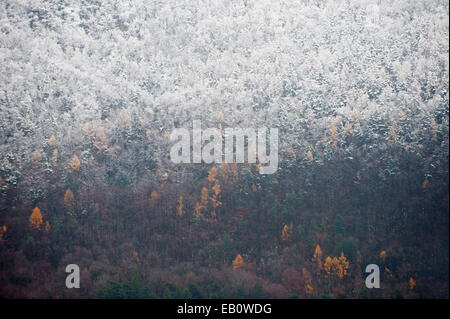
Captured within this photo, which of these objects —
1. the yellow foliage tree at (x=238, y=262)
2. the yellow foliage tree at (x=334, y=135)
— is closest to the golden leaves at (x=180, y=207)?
the yellow foliage tree at (x=238, y=262)

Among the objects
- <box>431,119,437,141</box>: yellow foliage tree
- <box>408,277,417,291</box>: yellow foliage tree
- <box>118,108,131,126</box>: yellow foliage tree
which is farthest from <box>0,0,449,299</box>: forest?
<box>118,108,131,126</box>: yellow foliage tree

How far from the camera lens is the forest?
236ft

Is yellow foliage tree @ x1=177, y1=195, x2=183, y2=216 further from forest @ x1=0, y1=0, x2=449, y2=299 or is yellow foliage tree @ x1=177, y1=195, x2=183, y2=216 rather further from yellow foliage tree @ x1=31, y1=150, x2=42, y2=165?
yellow foliage tree @ x1=31, y1=150, x2=42, y2=165

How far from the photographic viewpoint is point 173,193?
8888 centimetres

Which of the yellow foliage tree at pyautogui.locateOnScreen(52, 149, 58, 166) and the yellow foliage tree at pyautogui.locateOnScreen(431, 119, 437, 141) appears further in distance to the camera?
the yellow foliage tree at pyautogui.locateOnScreen(52, 149, 58, 166)

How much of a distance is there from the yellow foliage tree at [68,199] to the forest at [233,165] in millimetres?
1741

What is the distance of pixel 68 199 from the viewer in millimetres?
83312

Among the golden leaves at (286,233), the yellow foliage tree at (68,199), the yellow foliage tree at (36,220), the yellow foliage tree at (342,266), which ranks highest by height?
the yellow foliage tree at (68,199)

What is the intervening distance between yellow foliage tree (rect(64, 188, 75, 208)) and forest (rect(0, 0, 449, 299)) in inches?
68.6

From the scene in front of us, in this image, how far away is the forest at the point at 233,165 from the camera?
71.9 meters

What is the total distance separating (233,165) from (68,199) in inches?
1286

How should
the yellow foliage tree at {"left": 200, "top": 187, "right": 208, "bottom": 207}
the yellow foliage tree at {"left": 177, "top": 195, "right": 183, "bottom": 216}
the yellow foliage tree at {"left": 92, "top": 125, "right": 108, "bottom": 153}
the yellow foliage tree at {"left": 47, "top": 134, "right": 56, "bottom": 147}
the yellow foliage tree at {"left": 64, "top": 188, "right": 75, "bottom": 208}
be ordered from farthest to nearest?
the yellow foliage tree at {"left": 92, "top": 125, "right": 108, "bottom": 153} < the yellow foliage tree at {"left": 47, "top": 134, "right": 56, "bottom": 147} < the yellow foliage tree at {"left": 200, "top": 187, "right": 208, "bottom": 207} < the yellow foliage tree at {"left": 177, "top": 195, "right": 183, "bottom": 216} < the yellow foliage tree at {"left": 64, "top": 188, "right": 75, "bottom": 208}

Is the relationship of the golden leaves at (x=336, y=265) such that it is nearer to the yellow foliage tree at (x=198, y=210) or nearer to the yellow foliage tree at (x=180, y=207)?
the yellow foliage tree at (x=198, y=210)

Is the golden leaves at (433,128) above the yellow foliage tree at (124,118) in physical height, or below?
below
